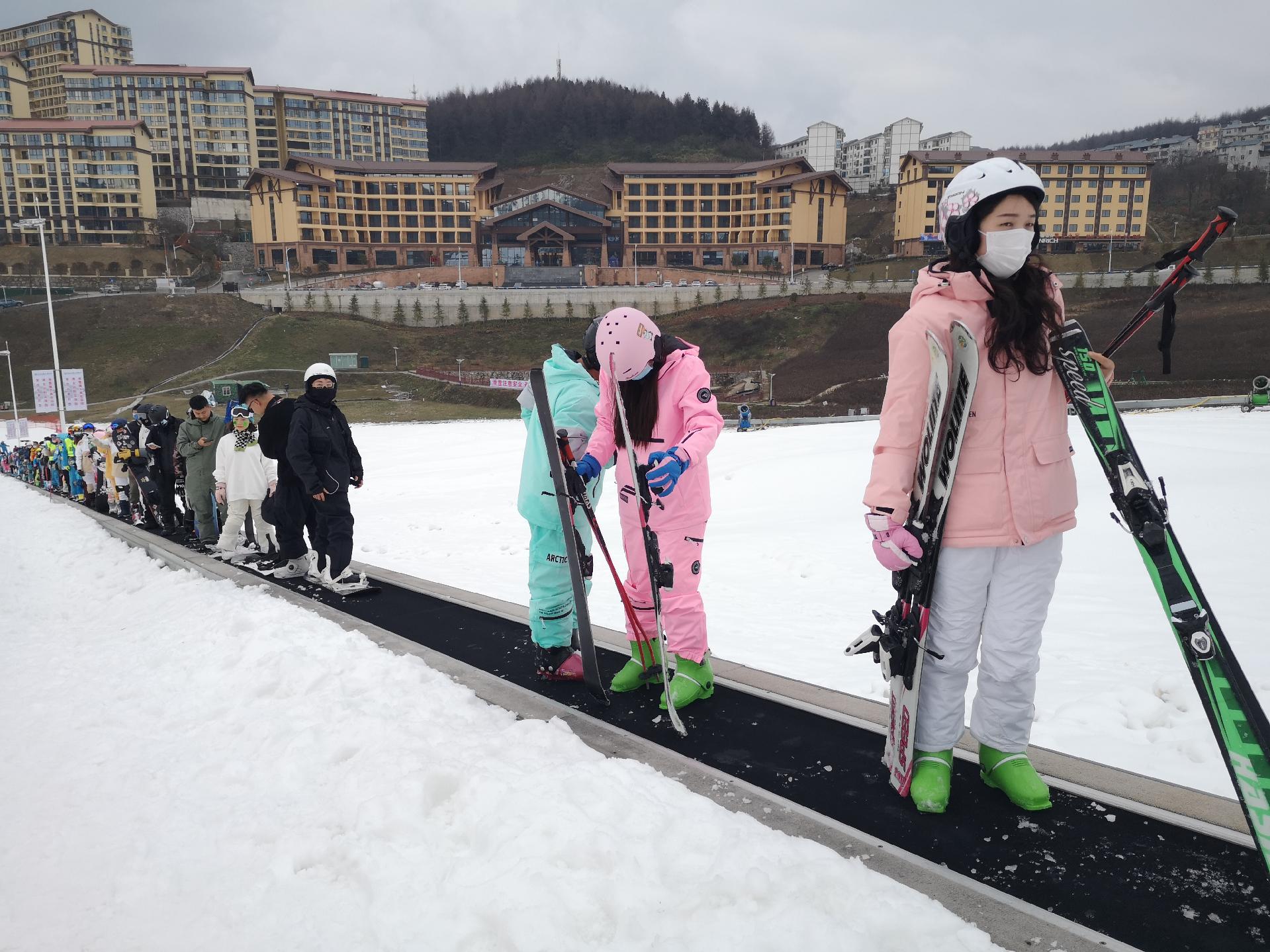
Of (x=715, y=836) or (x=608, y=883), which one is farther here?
(x=715, y=836)

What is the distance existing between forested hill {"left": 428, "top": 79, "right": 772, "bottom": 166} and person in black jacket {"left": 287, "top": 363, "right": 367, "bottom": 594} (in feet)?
439

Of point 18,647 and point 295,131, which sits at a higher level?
point 295,131

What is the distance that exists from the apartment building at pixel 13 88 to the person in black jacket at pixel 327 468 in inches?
5357

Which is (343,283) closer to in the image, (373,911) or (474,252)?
(474,252)

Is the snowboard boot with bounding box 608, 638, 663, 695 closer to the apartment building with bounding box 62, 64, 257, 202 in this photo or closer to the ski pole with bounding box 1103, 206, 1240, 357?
the ski pole with bounding box 1103, 206, 1240, 357

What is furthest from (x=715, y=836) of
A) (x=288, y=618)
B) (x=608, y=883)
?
(x=288, y=618)

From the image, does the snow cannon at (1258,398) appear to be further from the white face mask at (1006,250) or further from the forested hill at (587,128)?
the forested hill at (587,128)

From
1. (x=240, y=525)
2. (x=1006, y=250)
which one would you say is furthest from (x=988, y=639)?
(x=240, y=525)

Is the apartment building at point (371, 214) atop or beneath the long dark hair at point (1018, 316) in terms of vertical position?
atop

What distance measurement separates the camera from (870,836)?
115 inches

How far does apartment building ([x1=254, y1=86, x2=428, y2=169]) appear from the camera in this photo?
10412 centimetres

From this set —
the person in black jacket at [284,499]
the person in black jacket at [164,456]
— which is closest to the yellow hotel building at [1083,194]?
the person in black jacket at [164,456]

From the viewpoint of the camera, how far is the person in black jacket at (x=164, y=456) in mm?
11086

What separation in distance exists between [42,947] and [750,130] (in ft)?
526
